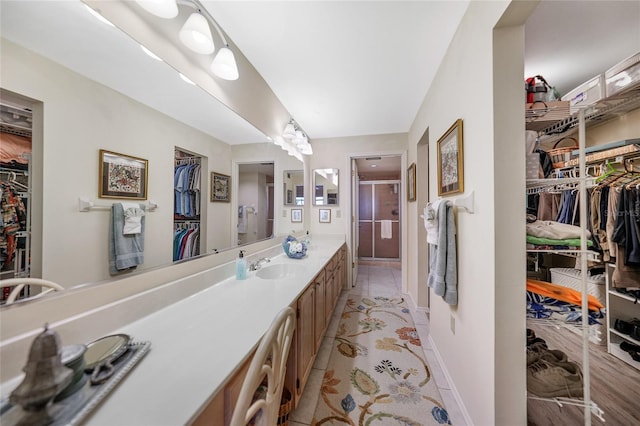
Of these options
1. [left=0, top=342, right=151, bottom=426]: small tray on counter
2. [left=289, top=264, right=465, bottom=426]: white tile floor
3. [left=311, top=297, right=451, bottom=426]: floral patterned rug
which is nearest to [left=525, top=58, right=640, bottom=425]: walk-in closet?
[left=289, top=264, right=465, bottom=426]: white tile floor

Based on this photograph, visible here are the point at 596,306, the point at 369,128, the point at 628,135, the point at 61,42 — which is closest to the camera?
the point at 61,42

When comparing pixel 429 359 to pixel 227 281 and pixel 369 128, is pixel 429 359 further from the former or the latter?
pixel 369 128

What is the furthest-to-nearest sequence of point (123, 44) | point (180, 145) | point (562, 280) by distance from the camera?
point (562, 280)
point (180, 145)
point (123, 44)

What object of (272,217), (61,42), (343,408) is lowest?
(343,408)

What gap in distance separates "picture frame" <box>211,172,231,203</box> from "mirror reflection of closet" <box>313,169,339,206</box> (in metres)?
1.85

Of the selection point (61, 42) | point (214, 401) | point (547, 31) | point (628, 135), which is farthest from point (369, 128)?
point (214, 401)

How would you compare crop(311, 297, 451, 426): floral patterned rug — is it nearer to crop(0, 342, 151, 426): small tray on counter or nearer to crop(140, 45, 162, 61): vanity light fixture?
crop(0, 342, 151, 426): small tray on counter

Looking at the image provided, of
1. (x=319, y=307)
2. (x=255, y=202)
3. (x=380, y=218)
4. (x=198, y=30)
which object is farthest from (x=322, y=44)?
(x=380, y=218)

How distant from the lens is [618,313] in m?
1.87

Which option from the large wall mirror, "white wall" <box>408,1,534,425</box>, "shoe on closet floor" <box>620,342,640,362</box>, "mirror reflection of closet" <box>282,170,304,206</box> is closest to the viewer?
the large wall mirror

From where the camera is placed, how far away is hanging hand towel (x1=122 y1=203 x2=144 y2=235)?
3.05 feet

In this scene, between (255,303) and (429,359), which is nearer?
(255,303)

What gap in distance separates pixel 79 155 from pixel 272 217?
175cm

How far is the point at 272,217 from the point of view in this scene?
2.47 meters
